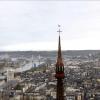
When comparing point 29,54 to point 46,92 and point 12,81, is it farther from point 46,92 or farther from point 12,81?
point 46,92

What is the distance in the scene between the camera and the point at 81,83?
57.2m

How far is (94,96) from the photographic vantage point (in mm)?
43344

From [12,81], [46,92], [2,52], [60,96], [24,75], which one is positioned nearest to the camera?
[60,96]

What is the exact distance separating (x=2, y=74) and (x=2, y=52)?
66073 millimetres

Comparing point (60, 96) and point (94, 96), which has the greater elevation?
point (60, 96)

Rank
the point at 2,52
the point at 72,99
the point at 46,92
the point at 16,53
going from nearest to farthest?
the point at 72,99, the point at 46,92, the point at 2,52, the point at 16,53

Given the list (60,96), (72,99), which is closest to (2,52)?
(72,99)

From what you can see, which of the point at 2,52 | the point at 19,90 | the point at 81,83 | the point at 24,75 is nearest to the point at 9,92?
the point at 19,90

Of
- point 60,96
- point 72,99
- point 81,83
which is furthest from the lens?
point 81,83

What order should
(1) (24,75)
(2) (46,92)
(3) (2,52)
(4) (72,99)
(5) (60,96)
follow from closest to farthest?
(5) (60,96), (4) (72,99), (2) (46,92), (1) (24,75), (3) (2,52)

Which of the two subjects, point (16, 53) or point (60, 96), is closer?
point (60, 96)

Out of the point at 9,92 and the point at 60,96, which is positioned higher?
the point at 60,96

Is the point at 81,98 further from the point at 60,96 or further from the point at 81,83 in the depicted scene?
the point at 60,96

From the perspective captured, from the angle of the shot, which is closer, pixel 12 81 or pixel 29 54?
pixel 12 81
